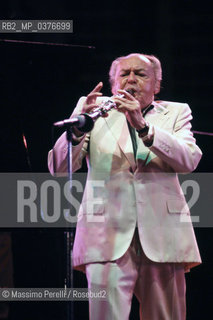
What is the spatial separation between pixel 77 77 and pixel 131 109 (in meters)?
1.30

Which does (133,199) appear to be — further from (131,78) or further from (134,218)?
(131,78)

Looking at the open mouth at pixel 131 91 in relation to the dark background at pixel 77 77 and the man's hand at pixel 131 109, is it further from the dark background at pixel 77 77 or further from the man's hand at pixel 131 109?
the dark background at pixel 77 77

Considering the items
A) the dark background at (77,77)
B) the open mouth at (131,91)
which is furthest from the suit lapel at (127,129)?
the dark background at (77,77)

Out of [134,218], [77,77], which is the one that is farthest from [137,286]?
[77,77]

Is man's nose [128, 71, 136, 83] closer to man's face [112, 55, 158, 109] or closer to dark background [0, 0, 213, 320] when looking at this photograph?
man's face [112, 55, 158, 109]

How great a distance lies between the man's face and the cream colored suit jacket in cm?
20

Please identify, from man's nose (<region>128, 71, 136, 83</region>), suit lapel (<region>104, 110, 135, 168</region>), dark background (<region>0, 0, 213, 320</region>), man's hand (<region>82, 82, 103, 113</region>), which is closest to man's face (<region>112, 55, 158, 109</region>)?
man's nose (<region>128, 71, 136, 83</region>)

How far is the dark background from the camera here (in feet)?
11.0

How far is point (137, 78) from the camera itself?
2686 mm

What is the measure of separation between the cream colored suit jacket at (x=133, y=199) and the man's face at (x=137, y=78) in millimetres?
204

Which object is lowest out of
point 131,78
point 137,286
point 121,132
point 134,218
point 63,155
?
point 137,286

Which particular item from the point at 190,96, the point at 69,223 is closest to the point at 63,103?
the point at 190,96

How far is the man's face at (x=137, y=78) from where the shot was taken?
2671 mm

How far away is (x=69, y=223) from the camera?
7.24 feet
